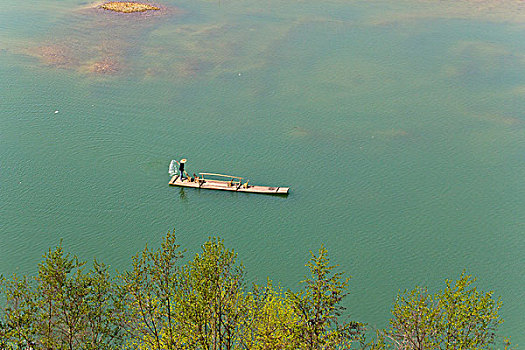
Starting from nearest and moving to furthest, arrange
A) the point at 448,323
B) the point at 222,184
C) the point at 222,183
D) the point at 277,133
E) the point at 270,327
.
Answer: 1. the point at 448,323
2. the point at 270,327
3. the point at 222,184
4. the point at 222,183
5. the point at 277,133

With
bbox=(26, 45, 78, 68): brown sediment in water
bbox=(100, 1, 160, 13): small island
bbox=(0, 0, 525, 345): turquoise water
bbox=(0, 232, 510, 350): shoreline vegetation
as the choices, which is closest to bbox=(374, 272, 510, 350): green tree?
bbox=(0, 232, 510, 350): shoreline vegetation

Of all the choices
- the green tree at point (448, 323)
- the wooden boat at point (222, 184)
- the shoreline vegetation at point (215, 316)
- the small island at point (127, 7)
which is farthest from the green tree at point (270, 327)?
the small island at point (127, 7)

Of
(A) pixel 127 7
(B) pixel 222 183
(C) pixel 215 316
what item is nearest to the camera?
(C) pixel 215 316

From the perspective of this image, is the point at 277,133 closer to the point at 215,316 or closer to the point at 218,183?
the point at 218,183

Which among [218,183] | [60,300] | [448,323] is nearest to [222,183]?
[218,183]

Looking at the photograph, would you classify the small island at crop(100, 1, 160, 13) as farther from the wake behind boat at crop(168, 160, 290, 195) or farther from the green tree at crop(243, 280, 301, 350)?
the green tree at crop(243, 280, 301, 350)

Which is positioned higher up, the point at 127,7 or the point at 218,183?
the point at 127,7

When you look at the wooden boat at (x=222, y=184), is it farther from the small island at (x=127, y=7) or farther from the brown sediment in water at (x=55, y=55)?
the small island at (x=127, y=7)

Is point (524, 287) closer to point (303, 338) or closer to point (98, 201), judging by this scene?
point (303, 338)
